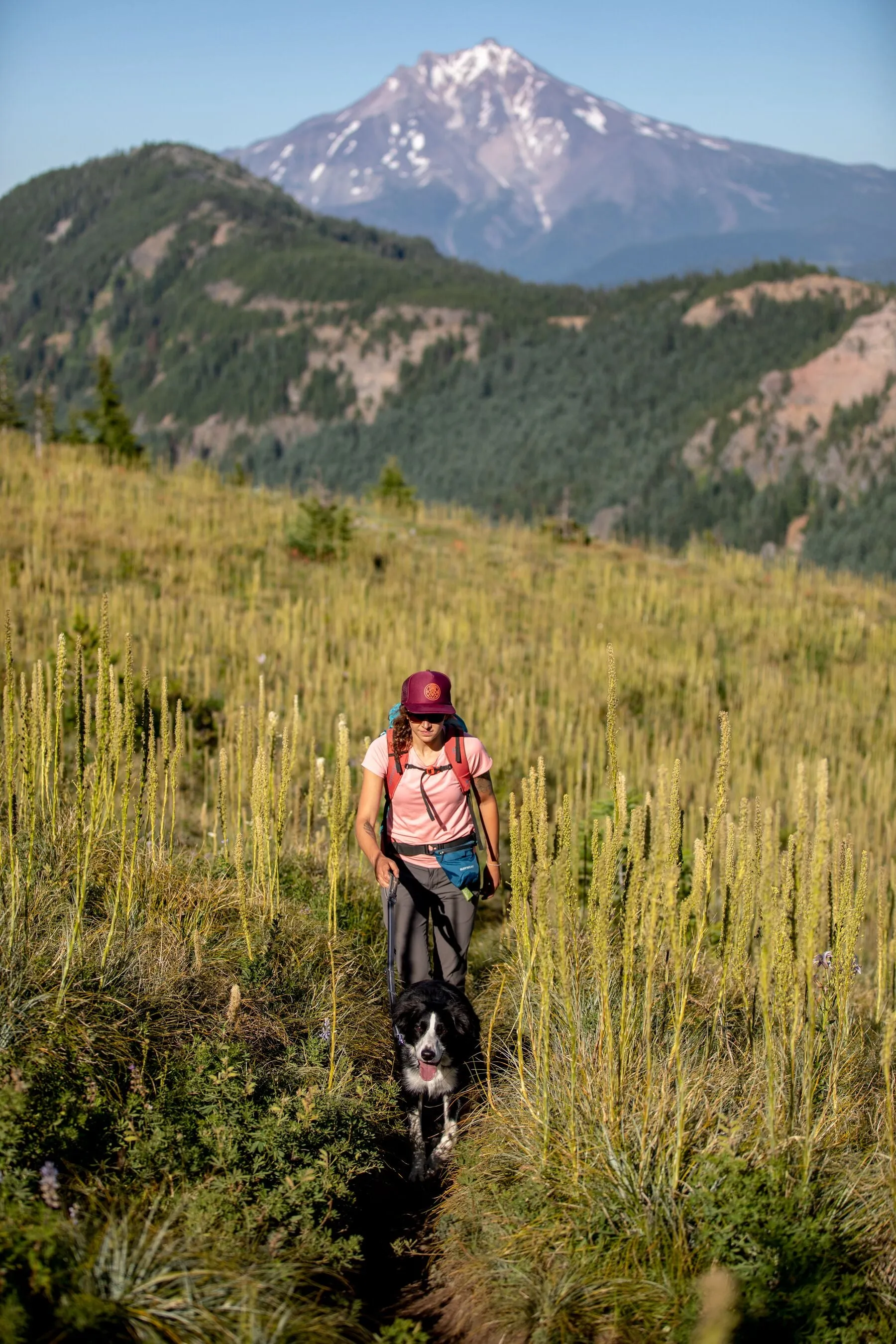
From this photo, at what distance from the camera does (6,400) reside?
3375 centimetres

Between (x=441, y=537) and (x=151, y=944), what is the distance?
13.2 m

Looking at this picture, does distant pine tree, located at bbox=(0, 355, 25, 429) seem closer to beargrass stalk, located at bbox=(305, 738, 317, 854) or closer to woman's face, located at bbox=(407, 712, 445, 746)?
beargrass stalk, located at bbox=(305, 738, 317, 854)

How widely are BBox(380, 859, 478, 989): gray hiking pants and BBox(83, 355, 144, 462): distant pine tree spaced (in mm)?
20846

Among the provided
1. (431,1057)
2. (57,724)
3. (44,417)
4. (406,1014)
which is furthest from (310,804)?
(44,417)

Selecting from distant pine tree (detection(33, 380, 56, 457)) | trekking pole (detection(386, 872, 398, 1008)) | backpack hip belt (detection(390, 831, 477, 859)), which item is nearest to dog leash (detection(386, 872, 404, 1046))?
trekking pole (detection(386, 872, 398, 1008))

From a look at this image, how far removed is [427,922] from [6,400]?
3356cm

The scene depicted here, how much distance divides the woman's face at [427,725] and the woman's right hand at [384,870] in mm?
438

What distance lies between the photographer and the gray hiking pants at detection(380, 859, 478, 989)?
13.5 ft

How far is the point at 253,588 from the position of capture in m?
11.3

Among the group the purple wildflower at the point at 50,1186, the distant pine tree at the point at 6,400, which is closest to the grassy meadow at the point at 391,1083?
the purple wildflower at the point at 50,1186

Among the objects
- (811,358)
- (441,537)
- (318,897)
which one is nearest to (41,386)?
(441,537)

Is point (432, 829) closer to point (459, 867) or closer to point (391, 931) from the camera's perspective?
point (459, 867)

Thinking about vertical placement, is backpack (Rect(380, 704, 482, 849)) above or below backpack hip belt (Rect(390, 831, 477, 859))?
above

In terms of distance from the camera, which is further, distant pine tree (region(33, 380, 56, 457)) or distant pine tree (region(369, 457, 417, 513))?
distant pine tree (region(33, 380, 56, 457))
